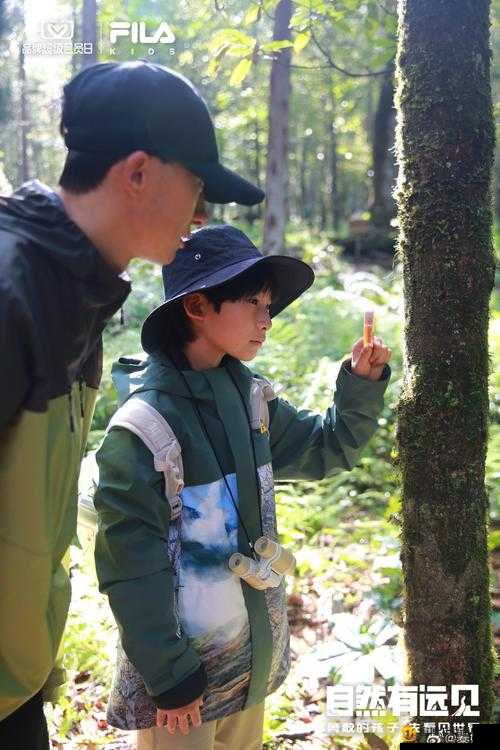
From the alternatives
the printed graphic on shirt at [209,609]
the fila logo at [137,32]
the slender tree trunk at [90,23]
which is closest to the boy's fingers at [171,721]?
the printed graphic on shirt at [209,609]

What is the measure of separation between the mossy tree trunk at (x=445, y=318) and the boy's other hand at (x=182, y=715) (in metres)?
0.81

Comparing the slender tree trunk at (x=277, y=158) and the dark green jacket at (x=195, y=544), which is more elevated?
the slender tree trunk at (x=277, y=158)

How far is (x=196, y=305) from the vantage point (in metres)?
2.00

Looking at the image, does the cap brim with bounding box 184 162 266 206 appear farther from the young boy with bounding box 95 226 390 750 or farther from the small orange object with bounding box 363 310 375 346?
the small orange object with bounding box 363 310 375 346

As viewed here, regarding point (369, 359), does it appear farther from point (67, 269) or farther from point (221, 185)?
point (67, 269)

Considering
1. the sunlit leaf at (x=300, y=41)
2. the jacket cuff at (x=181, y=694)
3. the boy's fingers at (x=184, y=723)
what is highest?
the sunlit leaf at (x=300, y=41)

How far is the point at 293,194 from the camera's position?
38719mm

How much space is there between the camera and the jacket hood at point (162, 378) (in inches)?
74.5

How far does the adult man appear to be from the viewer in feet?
3.91

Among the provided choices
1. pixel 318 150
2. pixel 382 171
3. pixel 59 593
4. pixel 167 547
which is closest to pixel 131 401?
pixel 167 547

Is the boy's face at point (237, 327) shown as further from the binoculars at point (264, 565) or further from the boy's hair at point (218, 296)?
the binoculars at point (264, 565)

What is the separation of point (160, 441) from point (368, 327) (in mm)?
762

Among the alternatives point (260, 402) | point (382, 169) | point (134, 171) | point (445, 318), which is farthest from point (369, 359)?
point (382, 169)

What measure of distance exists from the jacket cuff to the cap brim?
1.22 meters
